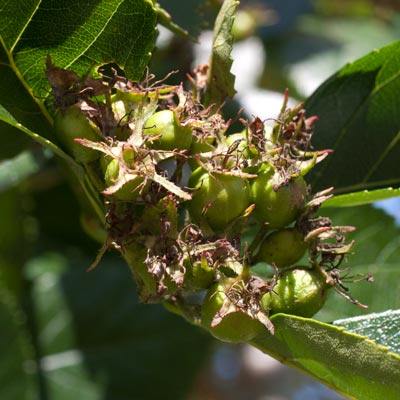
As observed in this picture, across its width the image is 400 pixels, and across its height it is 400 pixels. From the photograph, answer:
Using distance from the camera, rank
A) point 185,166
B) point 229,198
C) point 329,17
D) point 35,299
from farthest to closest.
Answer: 1. point 329,17
2. point 35,299
3. point 185,166
4. point 229,198

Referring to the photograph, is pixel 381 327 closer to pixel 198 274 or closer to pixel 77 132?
pixel 198 274

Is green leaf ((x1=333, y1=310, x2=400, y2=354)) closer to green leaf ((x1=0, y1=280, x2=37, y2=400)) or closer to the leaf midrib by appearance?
the leaf midrib

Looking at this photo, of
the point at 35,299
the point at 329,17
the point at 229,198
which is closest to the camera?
the point at 229,198

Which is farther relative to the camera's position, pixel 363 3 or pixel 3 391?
pixel 363 3

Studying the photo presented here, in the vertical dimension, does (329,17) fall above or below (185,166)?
below

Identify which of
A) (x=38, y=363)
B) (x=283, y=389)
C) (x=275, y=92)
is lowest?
(x=283, y=389)

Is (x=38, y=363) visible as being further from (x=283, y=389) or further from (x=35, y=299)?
(x=283, y=389)

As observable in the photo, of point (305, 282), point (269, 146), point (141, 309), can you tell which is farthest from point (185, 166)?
point (141, 309)
